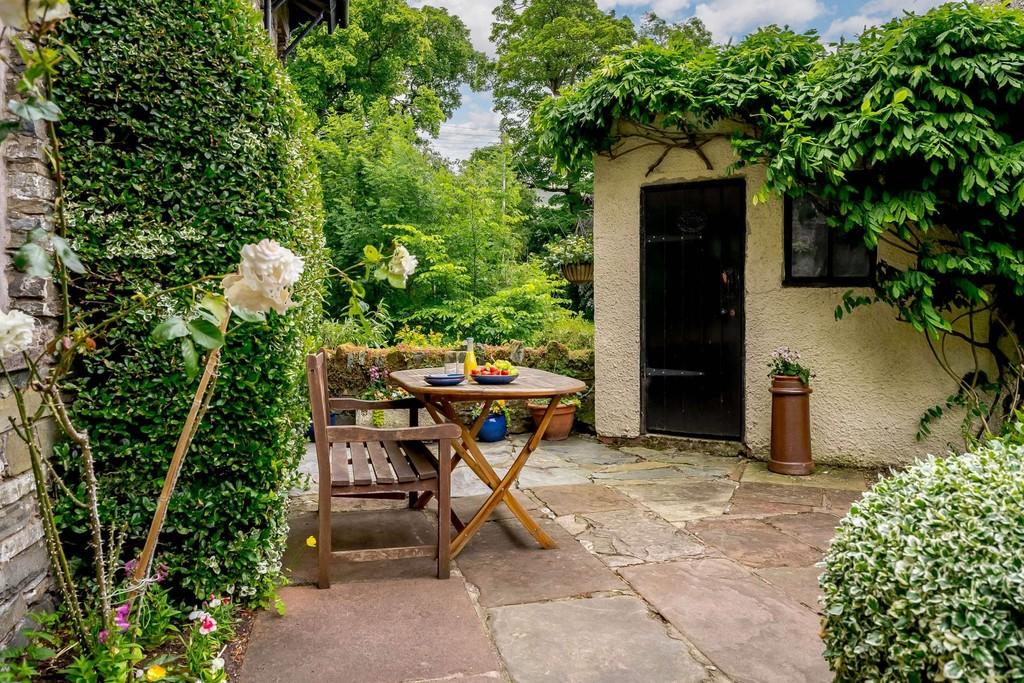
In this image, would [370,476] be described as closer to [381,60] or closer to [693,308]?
[693,308]

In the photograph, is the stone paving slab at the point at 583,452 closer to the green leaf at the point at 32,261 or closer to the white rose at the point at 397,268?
the white rose at the point at 397,268

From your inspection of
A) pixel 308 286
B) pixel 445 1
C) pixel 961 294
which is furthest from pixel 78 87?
pixel 445 1

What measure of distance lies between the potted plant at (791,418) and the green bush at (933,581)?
126 inches

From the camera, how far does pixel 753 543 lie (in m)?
3.55

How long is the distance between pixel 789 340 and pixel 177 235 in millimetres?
4393

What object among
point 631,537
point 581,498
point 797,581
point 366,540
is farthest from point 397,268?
point 581,498

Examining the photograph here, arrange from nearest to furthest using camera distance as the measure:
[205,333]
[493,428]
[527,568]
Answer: [205,333]
[527,568]
[493,428]

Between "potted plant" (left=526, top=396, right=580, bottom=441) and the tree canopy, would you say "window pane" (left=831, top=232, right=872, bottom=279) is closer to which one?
"potted plant" (left=526, top=396, right=580, bottom=441)

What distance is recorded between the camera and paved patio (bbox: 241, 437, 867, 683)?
232cm

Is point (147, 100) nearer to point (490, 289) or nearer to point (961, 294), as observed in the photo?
point (961, 294)

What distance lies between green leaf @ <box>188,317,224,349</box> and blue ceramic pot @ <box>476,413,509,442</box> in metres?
4.64

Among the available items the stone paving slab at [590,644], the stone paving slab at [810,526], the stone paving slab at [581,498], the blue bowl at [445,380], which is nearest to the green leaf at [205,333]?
the stone paving slab at [590,644]

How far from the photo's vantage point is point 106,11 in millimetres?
2439

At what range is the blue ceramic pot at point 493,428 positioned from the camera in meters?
6.23
